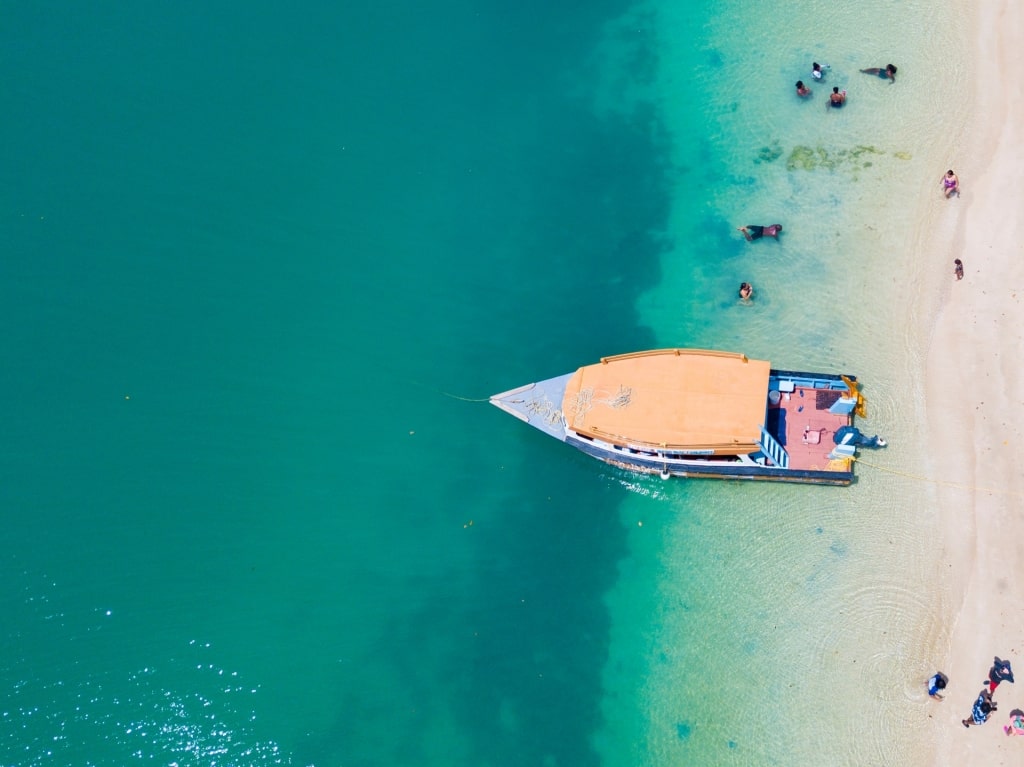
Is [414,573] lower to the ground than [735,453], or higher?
lower

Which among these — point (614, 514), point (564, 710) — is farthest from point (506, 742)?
point (614, 514)

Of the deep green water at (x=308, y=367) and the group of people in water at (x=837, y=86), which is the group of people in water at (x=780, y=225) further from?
the deep green water at (x=308, y=367)

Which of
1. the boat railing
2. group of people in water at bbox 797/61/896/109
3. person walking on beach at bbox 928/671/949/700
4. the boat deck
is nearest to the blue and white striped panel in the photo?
the boat deck

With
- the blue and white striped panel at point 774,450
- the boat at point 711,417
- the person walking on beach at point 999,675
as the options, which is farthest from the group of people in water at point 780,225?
the person walking on beach at point 999,675

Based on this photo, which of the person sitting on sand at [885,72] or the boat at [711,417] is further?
the person sitting on sand at [885,72]

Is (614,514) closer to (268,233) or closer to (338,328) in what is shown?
(338,328)

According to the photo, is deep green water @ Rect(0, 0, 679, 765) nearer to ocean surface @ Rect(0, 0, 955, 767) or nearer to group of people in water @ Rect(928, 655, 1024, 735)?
ocean surface @ Rect(0, 0, 955, 767)
